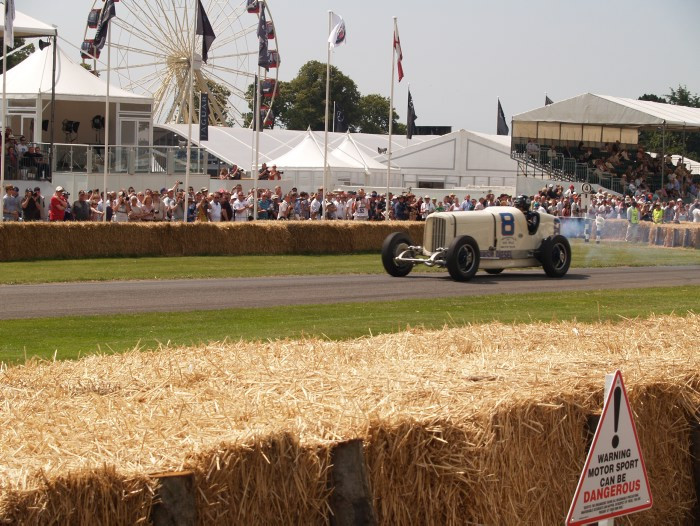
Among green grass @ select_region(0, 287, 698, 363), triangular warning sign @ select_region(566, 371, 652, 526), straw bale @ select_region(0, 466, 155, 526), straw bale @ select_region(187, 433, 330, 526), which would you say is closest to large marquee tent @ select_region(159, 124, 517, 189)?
green grass @ select_region(0, 287, 698, 363)

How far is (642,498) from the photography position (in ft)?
17.1

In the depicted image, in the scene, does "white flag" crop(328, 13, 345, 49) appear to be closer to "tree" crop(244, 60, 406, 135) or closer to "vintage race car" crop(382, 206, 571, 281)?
"vintage race car" crop(382, 206, 571, 281)

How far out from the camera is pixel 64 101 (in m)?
41.5

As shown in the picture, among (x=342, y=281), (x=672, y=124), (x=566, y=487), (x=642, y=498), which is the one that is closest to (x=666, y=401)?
(x=566, y=487)

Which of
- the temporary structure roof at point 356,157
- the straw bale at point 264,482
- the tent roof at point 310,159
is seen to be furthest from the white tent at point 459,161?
the straw bale at point 264,482

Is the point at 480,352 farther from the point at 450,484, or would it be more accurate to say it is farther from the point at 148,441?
the point at 148,441

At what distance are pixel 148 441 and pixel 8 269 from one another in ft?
60.7

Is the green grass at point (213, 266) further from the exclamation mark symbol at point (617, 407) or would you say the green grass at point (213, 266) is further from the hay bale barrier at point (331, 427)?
the exclamation mark symbol at point (617, 407)

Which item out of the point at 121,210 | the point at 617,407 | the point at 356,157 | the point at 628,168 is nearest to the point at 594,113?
the point at 628,168

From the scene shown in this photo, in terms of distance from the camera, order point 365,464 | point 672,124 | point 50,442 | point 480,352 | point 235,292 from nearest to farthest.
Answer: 1. point 50,442
2. point 365,464
3. point 480,352
4. point 235,292
5. point 672,124

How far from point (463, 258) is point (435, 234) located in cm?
110

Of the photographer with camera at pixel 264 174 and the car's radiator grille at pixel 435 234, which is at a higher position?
the photographer with camera at pixel 264 174

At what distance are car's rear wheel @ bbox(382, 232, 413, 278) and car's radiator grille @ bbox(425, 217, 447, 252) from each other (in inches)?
20.5

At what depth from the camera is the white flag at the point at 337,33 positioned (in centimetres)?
3400
